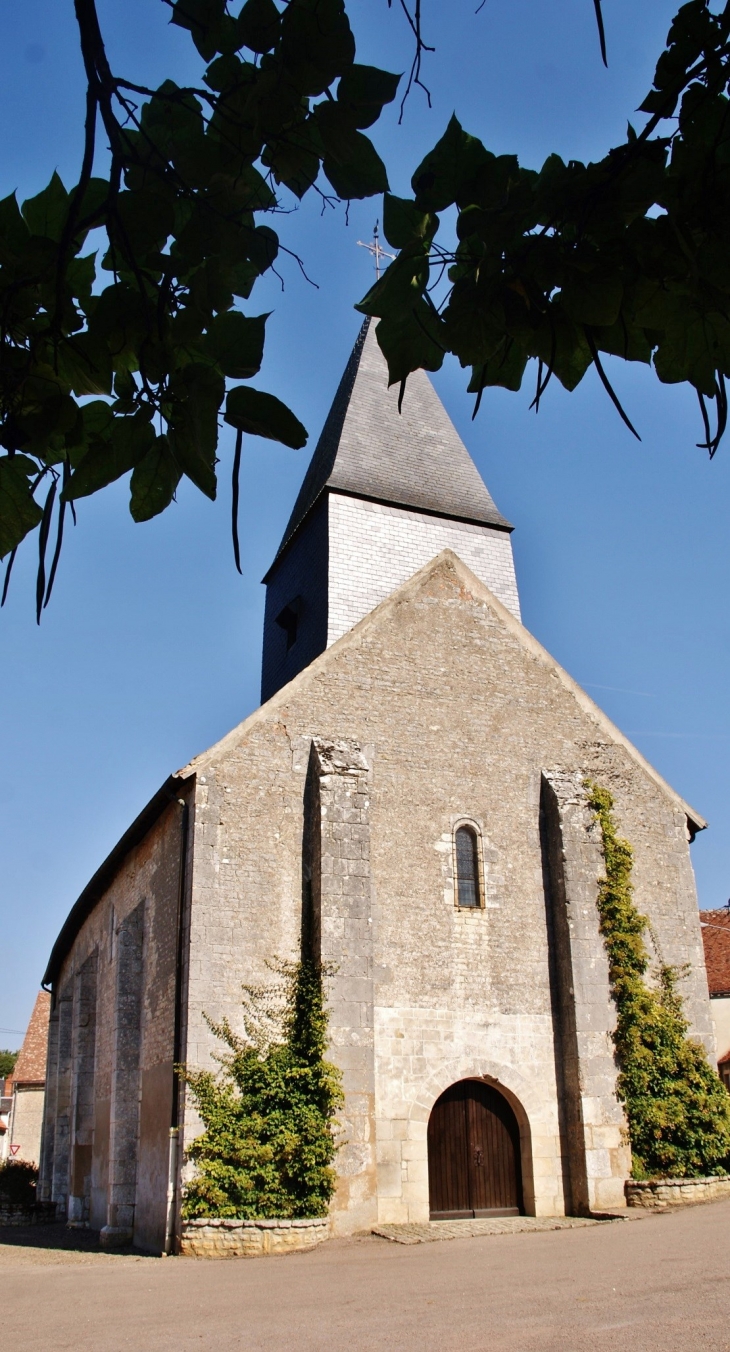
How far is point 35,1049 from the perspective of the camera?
35.6m

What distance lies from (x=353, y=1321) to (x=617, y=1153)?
→ 6.74 m

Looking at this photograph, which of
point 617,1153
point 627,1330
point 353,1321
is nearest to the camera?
point 627,1330

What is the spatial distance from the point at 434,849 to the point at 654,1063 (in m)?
3.87

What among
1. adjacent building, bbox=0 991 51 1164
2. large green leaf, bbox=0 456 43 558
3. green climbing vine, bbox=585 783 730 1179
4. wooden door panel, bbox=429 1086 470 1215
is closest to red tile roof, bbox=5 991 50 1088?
adjacent building, bbox=0 991 51 1164

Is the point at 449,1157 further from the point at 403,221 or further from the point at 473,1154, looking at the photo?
the point at 403,221

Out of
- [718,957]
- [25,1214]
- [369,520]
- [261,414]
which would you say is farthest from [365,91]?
[718,957]

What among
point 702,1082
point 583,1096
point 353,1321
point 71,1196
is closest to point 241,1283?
point 353,1321

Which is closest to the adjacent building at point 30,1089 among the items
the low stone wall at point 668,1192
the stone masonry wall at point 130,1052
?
the stone masonry wall at point 130,1052

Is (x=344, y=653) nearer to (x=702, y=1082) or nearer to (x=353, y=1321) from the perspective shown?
(x=702, y=1082)

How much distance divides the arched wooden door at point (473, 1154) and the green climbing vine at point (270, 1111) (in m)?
1.95

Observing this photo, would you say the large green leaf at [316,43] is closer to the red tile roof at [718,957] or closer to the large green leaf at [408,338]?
the large green leaf at [408,338]

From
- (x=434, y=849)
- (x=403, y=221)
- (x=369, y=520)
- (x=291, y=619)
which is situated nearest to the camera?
(x=403, y=221)

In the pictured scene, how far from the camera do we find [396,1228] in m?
11.6

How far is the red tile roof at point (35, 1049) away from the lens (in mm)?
33938
